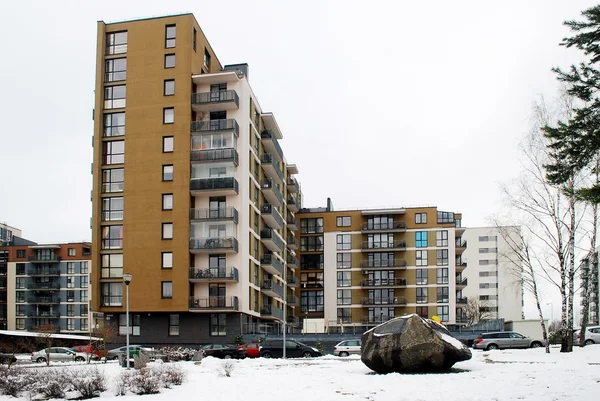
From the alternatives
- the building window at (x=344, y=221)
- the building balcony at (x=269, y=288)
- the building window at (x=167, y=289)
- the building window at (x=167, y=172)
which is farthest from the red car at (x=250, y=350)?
the building window at (x=344, y=221)

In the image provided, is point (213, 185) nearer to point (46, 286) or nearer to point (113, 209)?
point (113, 209)

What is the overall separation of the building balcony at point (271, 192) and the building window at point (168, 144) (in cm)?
1159

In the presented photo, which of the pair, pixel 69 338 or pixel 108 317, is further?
pixel 69 338

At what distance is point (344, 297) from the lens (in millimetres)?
89562

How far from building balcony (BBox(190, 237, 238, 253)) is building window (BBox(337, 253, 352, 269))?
32.8 meters

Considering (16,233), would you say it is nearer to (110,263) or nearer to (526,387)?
(110,263)

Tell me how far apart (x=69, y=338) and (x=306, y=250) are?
108 ft

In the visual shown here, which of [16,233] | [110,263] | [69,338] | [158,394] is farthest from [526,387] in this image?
[16,233]

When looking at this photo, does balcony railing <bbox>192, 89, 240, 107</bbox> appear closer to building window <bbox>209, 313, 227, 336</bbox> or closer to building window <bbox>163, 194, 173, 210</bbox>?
building window <bbox>163, 194, 173, 210</bbox>

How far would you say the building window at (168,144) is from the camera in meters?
61.7

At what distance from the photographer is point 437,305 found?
8519cm

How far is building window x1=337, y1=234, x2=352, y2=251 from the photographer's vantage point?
9106cm

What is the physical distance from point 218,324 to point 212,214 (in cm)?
958

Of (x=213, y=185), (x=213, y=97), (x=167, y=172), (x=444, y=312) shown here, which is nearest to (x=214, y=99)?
(x=213, y=97)
